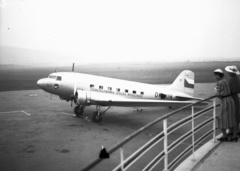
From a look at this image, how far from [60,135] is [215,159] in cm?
789

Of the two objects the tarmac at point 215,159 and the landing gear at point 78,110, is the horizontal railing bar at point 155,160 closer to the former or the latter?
the tarmac at point 215,159

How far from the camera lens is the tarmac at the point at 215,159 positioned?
188 inches

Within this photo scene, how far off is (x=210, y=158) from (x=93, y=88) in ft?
34.6

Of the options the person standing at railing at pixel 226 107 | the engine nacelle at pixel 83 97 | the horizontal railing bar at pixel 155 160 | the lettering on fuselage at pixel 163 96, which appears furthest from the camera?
the lettering on fuselage at pixel 163 96

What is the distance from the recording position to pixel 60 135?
37.2 feet

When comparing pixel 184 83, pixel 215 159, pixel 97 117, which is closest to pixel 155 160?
pixel 215 159

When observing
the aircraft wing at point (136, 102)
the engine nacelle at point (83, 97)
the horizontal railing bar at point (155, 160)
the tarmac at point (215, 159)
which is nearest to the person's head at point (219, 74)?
the tarmac at point (215, 159)

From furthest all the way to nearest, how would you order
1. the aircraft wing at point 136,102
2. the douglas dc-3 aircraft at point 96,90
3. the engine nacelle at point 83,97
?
the douglas dc-3 aircraft at point 96,90
the engine nacelle at point 83,97
the aircraft wing at point 136,102

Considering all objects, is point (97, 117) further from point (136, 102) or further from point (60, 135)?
point (60, 135)

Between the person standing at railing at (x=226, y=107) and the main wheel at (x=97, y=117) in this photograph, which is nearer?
the person standing at railing at (x=226, y=107)

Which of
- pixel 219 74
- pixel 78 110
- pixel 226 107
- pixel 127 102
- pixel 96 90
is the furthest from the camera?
pixel 78 110

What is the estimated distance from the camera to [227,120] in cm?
609

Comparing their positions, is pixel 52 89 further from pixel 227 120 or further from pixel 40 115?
pixel 227 120

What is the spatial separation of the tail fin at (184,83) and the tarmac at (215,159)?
1165cm
